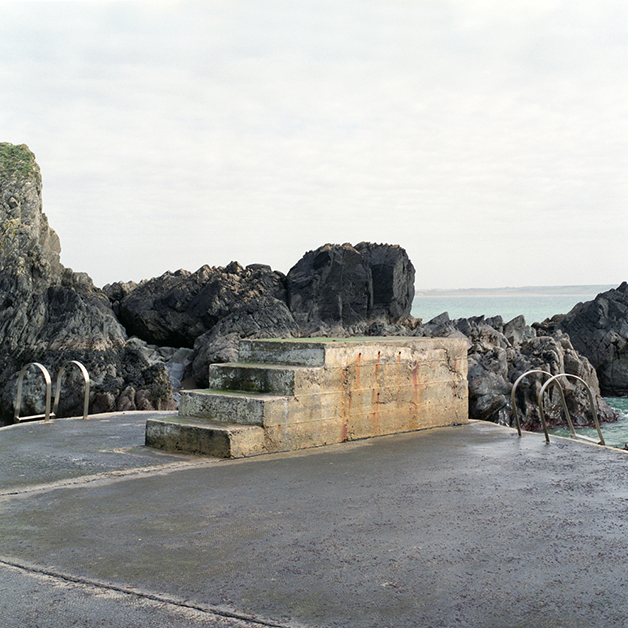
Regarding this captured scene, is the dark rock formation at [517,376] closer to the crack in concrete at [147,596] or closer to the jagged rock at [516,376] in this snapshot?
the jagged rock at [516,376]

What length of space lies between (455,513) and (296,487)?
148cm

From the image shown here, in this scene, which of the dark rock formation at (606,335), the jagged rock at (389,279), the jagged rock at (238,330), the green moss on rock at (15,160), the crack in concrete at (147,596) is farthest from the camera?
the jagged rock at (389,279)

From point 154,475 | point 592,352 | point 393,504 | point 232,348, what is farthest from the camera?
point 592,352

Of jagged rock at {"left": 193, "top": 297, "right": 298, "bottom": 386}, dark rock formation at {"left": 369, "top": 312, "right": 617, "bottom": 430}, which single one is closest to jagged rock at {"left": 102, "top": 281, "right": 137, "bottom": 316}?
jagged rock at {"left": 193, "top": 297, "right": 298, "bottom": 386}

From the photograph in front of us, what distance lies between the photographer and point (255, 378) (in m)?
8.20

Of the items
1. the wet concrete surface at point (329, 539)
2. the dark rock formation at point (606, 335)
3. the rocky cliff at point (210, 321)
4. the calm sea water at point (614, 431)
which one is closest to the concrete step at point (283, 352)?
the wet concrete surface at point (329, 539)

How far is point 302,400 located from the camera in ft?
25.8

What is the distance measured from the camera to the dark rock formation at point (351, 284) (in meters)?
41.6

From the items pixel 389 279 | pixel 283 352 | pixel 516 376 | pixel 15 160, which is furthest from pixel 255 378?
pixel 389 279

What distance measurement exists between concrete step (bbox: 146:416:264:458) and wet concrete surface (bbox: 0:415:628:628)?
24 centimetres

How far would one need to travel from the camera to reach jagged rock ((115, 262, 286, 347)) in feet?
121

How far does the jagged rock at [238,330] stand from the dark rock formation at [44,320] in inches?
134

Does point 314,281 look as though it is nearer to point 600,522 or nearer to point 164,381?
point 164,381

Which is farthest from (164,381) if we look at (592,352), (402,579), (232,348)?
(592,352)
